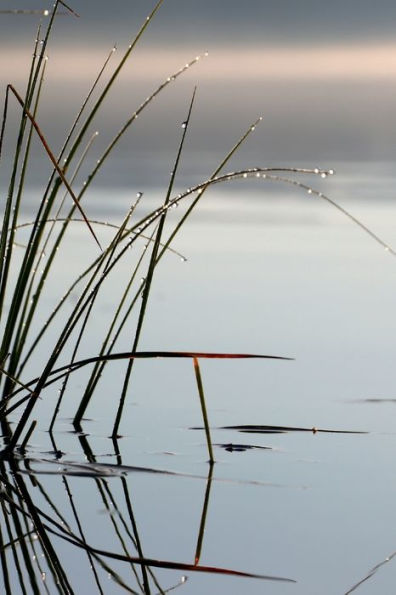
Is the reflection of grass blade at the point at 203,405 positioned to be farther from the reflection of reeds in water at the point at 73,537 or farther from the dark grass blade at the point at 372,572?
the dark grass blade at the point at 372,572

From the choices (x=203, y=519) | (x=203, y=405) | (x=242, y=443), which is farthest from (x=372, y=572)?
(x=242, y=443)

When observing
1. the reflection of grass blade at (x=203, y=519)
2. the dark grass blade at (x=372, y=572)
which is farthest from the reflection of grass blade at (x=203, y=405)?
the dark grass blade at (x=372, y=572)

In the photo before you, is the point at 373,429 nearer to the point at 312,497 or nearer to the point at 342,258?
the point at 312,497

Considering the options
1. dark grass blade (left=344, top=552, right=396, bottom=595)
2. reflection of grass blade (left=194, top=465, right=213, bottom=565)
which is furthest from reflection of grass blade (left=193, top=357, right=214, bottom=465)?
dark grass blade (left=344, top=552, right=396, bottom=595)

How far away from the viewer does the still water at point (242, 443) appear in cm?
121

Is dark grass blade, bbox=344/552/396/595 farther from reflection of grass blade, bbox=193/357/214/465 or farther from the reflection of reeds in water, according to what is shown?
reflection of grass blade, bbox=193/357/214/465

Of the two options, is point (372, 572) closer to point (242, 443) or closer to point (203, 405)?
point (203, 405)

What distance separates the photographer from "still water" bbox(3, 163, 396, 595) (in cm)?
121

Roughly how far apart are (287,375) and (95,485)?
70 cm

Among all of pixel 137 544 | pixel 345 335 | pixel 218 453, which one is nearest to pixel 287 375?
pixel 345 335

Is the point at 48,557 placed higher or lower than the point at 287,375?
lower

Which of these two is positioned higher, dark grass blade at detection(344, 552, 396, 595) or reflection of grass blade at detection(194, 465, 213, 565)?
reflection of grass blade at detection(194, 465, 213, 565)

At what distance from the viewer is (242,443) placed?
1660 mm

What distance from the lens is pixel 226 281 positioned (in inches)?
121
